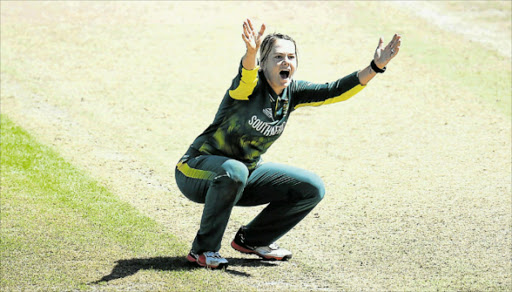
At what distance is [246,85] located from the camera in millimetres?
5352

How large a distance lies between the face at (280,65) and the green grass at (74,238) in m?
1.62

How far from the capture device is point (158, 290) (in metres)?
5.33

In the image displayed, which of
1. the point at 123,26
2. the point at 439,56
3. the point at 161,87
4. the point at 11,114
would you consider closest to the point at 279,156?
the point at 161,87

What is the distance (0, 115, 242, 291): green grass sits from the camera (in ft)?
18.1

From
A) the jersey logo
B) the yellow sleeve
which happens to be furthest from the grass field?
the yellow sleeve

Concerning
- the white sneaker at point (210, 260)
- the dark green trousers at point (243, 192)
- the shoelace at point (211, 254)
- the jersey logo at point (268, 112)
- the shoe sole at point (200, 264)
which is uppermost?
the jersey logo at point (268, 112)

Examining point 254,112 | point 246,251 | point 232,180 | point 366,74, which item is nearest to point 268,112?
point 254,112

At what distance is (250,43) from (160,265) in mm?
2057

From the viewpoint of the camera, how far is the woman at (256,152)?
17.8ft

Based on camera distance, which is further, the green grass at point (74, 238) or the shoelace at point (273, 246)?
the shoelace at point (273, 246)

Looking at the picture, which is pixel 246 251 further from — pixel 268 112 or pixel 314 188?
pixel 268 112

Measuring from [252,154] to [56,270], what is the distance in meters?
1.86

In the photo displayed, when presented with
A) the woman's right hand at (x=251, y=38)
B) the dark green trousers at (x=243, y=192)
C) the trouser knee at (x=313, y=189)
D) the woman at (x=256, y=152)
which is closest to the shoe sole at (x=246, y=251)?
the dark green trousers at (x=243, y=192)

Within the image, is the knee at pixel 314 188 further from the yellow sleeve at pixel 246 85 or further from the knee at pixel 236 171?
the yellow sleeve at pixel 246 85
